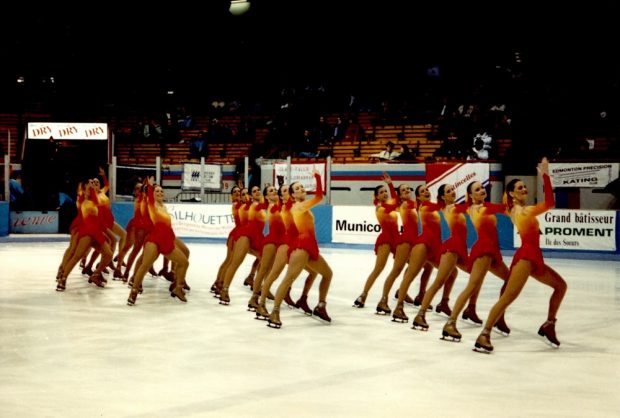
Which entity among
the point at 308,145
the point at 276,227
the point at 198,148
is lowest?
the point at 276,227

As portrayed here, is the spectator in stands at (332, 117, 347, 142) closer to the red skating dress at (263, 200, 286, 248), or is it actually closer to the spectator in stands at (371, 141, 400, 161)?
the spectator in stands at (371, 141, 400, 161)

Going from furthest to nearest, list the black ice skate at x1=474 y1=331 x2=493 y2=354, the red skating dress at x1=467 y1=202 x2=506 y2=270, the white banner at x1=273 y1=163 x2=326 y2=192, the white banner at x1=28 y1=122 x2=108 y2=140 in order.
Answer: the white banner at x1=28 y1=122 x2=108 y2=140
the white banner at x1=273 y1=163 x2=326 y2=192
the red skating dress at x1=467 y1=202 x2=506 y2=270
the black ice skate at x1=474 y1=331 x2=493 y2=354

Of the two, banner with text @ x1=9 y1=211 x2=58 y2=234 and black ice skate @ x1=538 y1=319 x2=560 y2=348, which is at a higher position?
banner with text @ x1=9 y1=211 x2=58 y2=234

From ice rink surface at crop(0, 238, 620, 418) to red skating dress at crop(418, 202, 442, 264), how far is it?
827 millimetres

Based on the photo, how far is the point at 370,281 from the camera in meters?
10.8

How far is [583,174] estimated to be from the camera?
63.5 feet

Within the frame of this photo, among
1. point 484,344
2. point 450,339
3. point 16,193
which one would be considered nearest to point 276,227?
point 450,339

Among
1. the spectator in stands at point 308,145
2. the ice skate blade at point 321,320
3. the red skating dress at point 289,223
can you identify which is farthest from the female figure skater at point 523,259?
the spectator in stands at point 308,145

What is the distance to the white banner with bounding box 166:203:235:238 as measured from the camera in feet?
73.5

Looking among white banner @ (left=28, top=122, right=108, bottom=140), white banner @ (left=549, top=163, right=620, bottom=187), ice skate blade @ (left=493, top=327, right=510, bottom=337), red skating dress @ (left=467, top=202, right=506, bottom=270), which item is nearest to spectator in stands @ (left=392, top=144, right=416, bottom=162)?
white banner @ (left=549, top=163, right=620, bottom=187)

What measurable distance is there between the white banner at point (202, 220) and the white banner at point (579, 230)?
8334 millimetres

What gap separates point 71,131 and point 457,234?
56.8 feet

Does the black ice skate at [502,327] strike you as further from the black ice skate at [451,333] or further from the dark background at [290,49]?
the dark background at [290,49]

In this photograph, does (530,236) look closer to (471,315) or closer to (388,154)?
(471,315)
